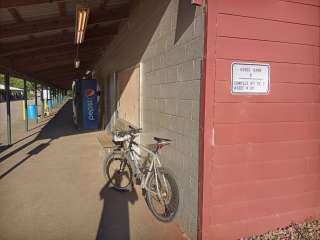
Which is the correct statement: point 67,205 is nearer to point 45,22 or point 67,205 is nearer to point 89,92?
point 45,22

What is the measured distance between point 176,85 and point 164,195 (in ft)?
4.86

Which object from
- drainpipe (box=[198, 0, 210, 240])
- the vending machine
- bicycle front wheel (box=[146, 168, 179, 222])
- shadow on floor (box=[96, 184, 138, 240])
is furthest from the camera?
the vending machine

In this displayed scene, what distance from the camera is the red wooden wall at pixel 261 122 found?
316 centimetres

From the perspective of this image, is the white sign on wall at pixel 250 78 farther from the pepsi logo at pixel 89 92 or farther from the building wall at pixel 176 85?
the pepsi logo at pixel 89 92

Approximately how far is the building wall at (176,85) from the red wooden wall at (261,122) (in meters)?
0.19

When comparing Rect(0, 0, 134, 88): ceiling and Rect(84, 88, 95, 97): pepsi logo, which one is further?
Rect(84, 88, 95, 97): pepsi logo

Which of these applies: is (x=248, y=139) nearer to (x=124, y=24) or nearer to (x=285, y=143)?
(x=285, y=143)

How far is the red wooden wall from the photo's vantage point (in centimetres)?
316

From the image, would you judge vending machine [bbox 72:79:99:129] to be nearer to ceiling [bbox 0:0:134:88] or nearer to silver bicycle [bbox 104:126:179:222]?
ceiling [bbox 0:0:134:88]

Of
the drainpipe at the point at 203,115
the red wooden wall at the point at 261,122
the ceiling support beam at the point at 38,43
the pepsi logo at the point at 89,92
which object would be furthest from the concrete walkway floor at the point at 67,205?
the pepsi logo at the point at 89,92

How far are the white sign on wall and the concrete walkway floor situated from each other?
1904mm

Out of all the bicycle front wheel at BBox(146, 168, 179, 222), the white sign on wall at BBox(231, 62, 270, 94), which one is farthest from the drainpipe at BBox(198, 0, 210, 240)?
the bicycle front wheel at BBox(146, 168, 179, 222)

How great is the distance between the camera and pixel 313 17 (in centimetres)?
354

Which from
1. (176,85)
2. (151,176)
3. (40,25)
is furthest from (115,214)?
(40,25)
